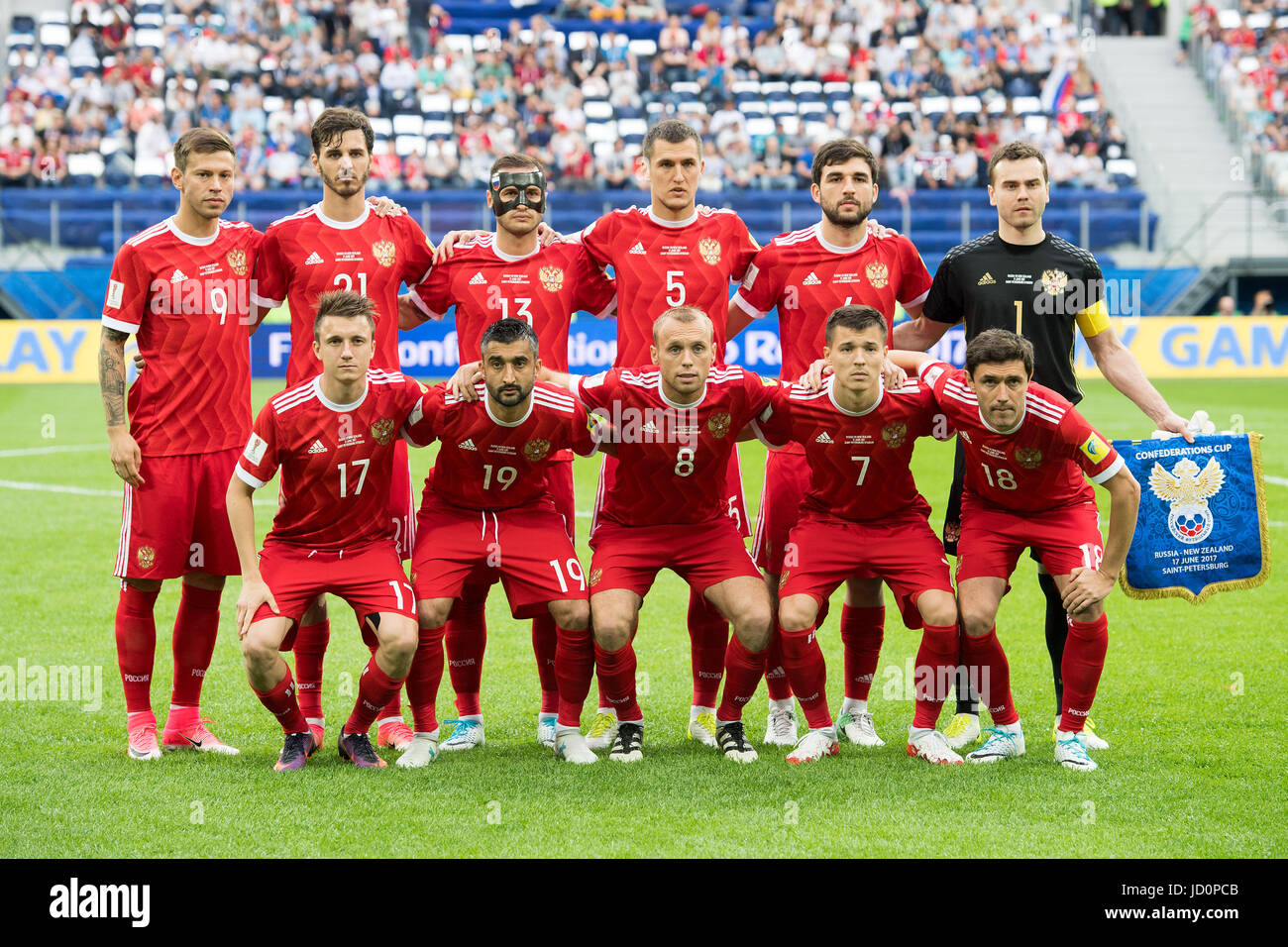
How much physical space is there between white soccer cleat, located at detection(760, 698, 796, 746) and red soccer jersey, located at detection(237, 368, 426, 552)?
175 centimetres

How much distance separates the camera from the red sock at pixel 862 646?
5.79 metres

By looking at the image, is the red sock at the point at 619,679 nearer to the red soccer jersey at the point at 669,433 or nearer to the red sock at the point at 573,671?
the red sock at the point at 573,671

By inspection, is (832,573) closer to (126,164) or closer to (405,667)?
(405,667)

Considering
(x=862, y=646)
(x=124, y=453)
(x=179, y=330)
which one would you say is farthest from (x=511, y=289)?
(x=862, y=646)

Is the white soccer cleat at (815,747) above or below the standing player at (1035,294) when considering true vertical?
below

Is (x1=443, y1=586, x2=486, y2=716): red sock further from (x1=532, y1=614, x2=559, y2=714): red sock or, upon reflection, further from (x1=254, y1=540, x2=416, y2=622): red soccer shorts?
(x1=254, y1=540, x2=416, y2=622): red soccer shorts

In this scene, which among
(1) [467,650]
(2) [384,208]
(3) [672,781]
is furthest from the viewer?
(2) [384,208]

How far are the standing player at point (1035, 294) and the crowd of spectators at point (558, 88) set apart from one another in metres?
16.5

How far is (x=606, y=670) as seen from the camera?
5.51 metres

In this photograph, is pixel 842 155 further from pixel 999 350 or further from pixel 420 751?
pixel 420 751

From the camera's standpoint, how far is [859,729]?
18.8 feet

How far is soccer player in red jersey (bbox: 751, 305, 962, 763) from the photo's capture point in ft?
17.8

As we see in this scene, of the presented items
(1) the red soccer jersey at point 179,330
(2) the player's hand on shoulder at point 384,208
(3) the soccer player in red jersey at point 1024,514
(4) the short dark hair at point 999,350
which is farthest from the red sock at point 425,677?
(4) the short dark hair at point 999,350

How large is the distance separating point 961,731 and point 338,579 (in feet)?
8.13
